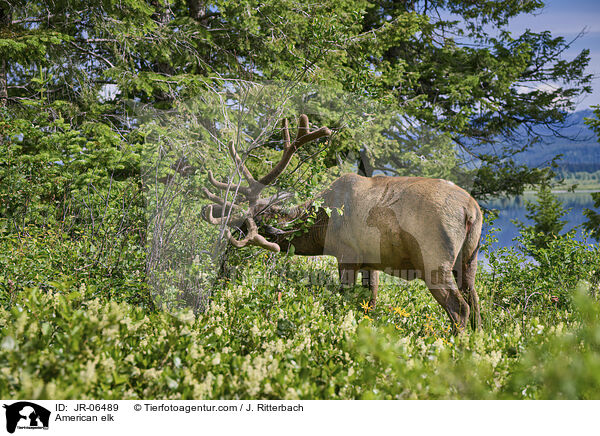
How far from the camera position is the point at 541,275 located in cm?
559

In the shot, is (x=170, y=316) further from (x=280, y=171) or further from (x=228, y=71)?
(x=228, y=71)

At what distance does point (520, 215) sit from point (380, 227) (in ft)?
20.8

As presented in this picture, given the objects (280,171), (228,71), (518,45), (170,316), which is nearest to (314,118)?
(228,71)

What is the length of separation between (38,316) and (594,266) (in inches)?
245

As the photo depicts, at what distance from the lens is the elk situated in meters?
3.98

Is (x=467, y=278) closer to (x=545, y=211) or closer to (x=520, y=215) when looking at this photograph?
(x=520, y=215)

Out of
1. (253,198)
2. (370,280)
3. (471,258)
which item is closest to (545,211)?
(471,258)

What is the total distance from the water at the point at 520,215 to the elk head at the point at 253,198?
9.96 ft

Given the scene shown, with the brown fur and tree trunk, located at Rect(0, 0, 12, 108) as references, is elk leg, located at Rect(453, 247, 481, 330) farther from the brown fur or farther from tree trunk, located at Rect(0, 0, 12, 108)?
tree trunk, located at Rect(0, 0, 12, 108)
